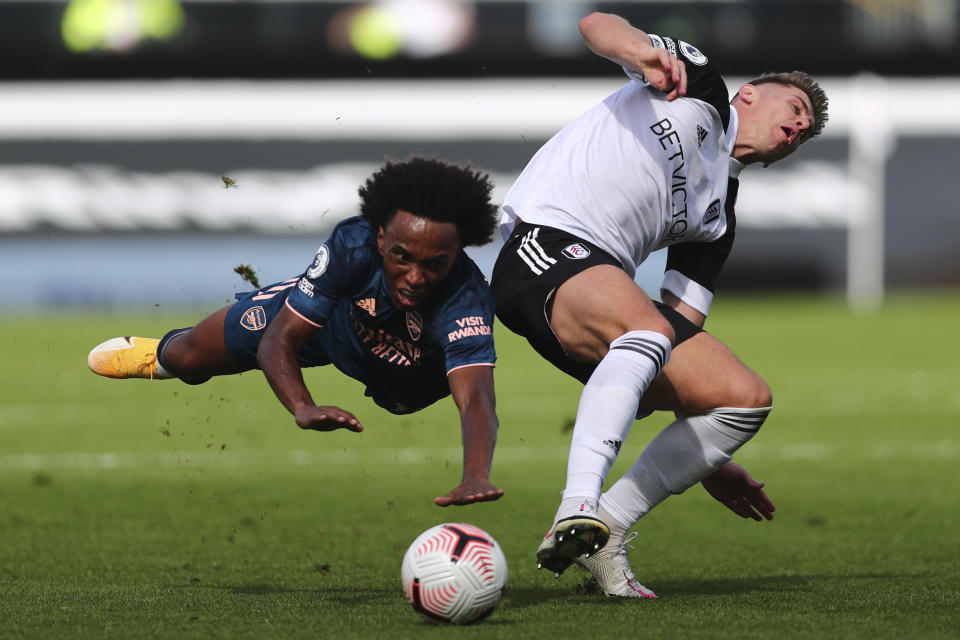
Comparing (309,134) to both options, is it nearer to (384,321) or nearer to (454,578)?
(384,321)

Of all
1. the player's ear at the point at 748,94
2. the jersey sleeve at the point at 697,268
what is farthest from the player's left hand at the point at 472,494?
the player's ear at the point at 748,94

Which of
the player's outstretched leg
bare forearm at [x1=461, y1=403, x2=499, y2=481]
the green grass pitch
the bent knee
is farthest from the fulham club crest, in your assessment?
the player's outstretched leg

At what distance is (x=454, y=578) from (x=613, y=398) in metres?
0.81

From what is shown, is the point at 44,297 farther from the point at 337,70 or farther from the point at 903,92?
the point at 903,92

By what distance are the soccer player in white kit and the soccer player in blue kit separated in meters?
0.20

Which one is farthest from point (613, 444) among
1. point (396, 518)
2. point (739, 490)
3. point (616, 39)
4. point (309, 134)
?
point (309, 134)

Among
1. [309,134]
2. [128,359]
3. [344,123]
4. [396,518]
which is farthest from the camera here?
[309,134]

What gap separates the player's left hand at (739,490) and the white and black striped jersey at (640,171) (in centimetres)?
88

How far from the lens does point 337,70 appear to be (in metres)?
31.5

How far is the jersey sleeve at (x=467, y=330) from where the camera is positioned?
5094 mm

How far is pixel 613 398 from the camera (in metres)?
4.67

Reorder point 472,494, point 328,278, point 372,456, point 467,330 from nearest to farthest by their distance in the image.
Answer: point 472,494
point 467,330
point 328,278
point 372,456

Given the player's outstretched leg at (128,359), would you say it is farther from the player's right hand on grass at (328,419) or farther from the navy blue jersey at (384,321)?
the player's right hand on grass at (328,419)

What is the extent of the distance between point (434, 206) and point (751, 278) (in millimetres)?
26658
